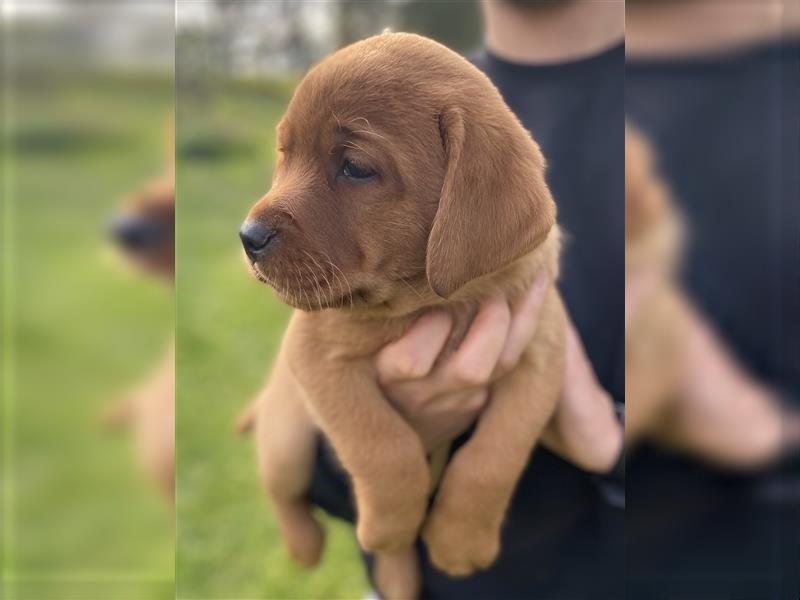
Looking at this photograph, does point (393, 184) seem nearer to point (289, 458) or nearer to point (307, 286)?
point (307, 286)

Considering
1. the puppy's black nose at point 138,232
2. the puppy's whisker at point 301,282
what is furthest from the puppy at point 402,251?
the puppy's black nose at point 138,232

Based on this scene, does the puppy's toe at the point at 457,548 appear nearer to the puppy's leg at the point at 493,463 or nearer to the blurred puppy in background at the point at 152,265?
the puppy's leg at the point at 493,463

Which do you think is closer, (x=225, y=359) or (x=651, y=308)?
(x=651, y=308)

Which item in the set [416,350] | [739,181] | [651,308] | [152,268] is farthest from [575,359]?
[152,268]

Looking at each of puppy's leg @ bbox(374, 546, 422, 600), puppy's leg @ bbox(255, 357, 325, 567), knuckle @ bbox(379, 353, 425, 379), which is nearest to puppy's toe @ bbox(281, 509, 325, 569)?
puppy's leg @ bbox(255, 357, 325, 567)

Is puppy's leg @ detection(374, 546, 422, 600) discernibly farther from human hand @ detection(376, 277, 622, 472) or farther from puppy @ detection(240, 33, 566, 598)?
human hand @ detection(376, 277, 622, 472)
